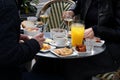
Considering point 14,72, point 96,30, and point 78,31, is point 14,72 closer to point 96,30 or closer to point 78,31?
point 78,31

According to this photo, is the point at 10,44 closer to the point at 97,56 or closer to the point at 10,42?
the point at 10,42

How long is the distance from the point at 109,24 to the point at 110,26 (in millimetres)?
21

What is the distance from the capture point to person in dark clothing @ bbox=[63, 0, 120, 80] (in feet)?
7.11

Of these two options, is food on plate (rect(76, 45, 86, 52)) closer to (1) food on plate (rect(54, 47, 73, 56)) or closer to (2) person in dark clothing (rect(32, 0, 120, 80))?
(1) food on plate (rect(54, 47, 73, 56))

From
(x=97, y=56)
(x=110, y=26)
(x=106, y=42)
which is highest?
(x=110, y=26)

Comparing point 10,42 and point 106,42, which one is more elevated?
point 10,42

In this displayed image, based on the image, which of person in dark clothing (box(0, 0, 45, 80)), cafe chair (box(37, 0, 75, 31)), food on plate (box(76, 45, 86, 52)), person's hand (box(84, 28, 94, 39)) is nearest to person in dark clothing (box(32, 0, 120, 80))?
person's hand (box(84, 28, 94, 39))

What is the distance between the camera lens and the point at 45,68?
2.31 m

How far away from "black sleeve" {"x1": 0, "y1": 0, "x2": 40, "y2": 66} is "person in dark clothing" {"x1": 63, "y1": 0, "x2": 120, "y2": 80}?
2.40 ft

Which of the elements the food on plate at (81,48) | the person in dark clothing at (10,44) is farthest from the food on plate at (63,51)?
the person in dark clothing at (10,44)

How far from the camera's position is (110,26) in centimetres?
226

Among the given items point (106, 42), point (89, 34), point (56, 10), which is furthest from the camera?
point (56, 10)

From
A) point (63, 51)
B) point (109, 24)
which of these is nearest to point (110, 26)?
point (109, 24)

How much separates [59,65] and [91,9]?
0.52m
